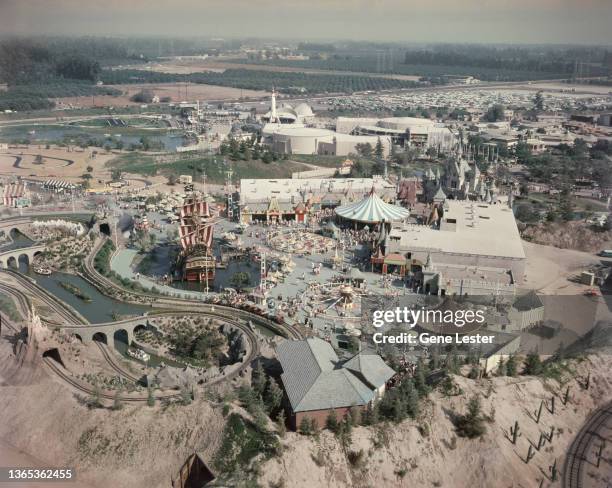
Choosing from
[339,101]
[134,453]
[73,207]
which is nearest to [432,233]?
[134,453]

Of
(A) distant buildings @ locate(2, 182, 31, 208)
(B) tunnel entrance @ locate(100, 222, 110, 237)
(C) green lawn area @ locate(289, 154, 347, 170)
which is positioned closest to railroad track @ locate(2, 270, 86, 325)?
(B) tunnel entrance @ locate(100, 222, 110, 237)

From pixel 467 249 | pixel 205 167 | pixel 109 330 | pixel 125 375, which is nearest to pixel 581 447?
pixel 467 249

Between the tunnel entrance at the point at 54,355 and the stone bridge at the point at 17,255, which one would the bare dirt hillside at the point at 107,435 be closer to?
the tunnel entrance at the point at 54,355

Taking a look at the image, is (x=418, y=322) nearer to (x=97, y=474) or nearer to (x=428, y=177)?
(x=97, y=474)

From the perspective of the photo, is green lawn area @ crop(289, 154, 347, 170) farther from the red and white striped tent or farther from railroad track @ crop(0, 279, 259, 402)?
railroad track @ crop(0, 279, 259, 402)

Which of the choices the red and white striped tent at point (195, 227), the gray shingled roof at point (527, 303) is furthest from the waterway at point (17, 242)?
the gray shingled roof at point (527, 303)

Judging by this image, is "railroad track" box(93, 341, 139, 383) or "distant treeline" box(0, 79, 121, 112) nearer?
"railroad track" box(93, 341, 139, 383)
